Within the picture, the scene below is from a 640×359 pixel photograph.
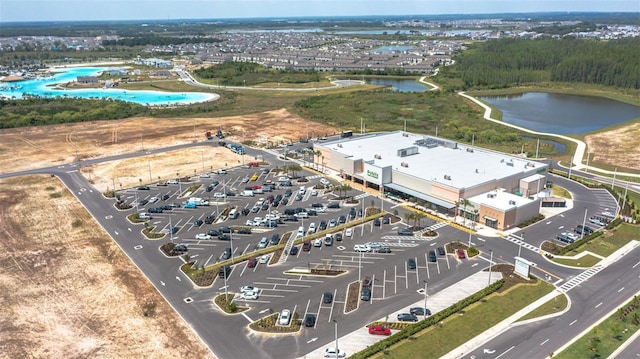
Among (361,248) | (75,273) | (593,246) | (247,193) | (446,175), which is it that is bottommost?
(75,273)

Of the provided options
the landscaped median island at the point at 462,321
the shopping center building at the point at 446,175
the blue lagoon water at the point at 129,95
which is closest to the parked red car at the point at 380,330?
the landscaped median island at the point at 462,321

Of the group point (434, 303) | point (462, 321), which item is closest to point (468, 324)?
point (462, 321)

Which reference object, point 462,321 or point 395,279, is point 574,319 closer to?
point 462,321

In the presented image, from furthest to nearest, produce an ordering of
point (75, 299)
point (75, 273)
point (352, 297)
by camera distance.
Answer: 1. point (75, 273)
2. point (75, 299)
3. point (352, 297)

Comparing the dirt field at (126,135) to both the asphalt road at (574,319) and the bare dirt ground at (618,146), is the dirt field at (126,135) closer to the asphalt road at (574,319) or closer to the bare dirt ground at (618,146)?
the bare dirt ground at (618,146)

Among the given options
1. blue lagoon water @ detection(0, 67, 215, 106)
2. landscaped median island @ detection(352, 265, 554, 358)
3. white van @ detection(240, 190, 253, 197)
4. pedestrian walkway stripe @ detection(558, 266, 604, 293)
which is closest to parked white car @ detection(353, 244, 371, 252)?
landscaped median island @ detection(352, 265, 554, 358)

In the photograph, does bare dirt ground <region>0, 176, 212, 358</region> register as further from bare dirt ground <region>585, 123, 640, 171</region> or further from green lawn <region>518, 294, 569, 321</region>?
bare dirt ground <region>585, 123, 640, 171</region>
